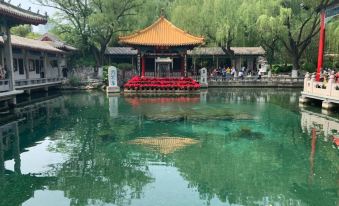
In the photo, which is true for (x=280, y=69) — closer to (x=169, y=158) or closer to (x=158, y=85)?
(x=158, y=85)

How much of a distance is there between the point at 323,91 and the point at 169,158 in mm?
10819

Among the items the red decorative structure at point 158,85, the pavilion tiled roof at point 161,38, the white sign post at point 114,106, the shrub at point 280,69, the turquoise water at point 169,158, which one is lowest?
the turquoise water at point 169,158

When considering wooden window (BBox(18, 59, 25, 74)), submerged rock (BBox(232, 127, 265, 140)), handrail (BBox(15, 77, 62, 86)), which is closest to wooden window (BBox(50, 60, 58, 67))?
handrail (BBox(15, 77, 62, 86))

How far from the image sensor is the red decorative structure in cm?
2472

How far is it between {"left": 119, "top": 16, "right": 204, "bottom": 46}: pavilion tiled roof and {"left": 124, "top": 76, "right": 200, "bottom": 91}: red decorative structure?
9.14 feet

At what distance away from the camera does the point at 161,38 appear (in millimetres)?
25734

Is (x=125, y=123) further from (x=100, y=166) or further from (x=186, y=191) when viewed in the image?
(x=186, y=191)

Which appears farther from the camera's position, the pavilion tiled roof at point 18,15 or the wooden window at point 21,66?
the wooden window at point 21,66

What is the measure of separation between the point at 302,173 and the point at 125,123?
24.5ft

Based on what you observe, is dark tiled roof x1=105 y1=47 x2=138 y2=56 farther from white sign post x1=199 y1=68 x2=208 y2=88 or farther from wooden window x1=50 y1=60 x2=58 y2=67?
white sign post x1=199 y1=68 x2=208 y2=88

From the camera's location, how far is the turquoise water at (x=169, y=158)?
6.50 meters

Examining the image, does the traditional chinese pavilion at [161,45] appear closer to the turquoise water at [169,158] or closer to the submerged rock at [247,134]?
the turquoise water at [169,158]

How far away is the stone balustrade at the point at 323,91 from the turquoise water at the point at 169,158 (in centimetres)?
75

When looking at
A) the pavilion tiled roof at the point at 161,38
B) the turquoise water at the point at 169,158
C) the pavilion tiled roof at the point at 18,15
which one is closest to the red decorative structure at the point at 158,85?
the pavilion tiled roof at the point at 161,38
